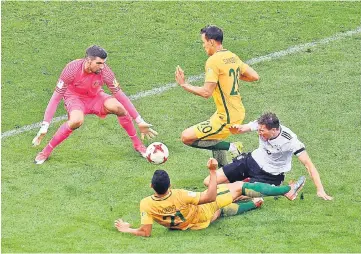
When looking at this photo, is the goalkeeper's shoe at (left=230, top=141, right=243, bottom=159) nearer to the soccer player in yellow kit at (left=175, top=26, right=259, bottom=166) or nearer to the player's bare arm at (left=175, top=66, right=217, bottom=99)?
the soccer player in yellow kit at (left=175, top=26, right=259, bottom=166)

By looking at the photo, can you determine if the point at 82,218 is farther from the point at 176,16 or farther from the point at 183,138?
the point at 176,16

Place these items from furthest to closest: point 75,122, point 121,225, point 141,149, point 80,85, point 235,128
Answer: point 141,149 < point 80,85 < point 75,122 < point 235,128 < point 121,225

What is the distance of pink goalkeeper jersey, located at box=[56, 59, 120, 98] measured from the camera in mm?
14656

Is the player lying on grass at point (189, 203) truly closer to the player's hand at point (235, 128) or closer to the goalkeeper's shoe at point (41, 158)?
the player's hand at point (235, 128)

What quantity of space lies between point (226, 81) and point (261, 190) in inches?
69.4

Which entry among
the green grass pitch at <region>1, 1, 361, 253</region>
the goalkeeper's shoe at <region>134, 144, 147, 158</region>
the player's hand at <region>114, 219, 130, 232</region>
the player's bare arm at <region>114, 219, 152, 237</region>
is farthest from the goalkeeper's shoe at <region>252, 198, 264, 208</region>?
the goalkeeper's shoe at <region>134, 144, 147, 158</region>

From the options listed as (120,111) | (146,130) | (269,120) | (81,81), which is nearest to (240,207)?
(269,120)

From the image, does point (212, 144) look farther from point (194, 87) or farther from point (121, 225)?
point (121, 225)

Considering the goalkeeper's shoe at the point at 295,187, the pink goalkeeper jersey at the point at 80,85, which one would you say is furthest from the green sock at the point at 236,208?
the pink goalkeeper jersey at the point at 80,85

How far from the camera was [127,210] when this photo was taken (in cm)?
1331

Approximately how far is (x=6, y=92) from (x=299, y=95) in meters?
4.60

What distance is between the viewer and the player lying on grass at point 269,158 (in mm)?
13109

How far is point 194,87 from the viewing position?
13766 mm

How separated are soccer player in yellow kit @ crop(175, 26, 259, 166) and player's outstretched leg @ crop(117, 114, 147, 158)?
3.12 feet
